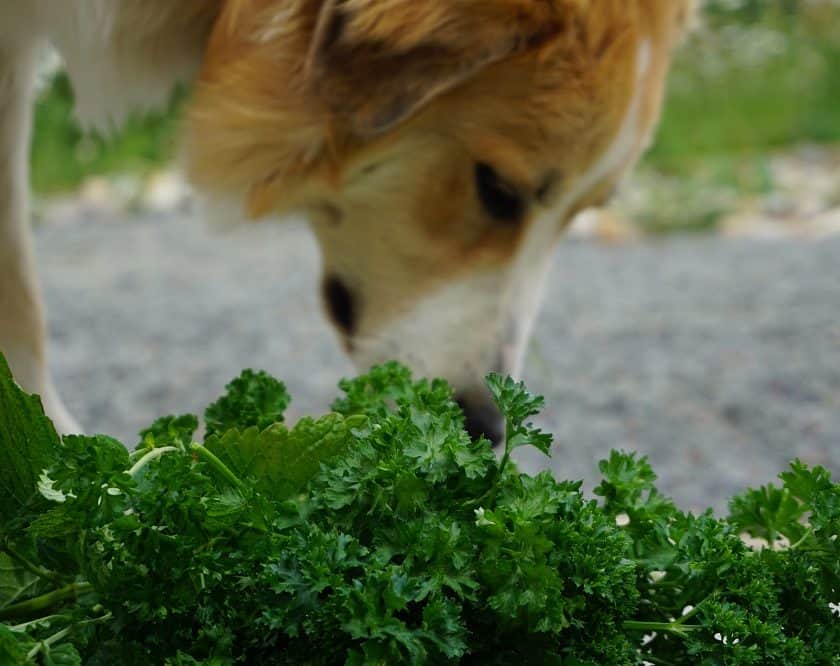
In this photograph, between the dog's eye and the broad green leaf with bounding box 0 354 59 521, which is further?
the dog's eye

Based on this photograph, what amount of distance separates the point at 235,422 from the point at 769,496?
21.2 inches

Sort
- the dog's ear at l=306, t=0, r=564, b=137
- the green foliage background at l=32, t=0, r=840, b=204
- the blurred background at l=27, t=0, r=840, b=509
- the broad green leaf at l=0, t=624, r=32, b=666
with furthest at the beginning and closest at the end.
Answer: the green foliage background at l=32, t=0, r=840, b=204 < the blurred background at l=27, t=0, r=840, b=509 < the dog's ear at l=306, t=0, r=564, b=137 < the broad green leaf at l=0, t=624, r=32, b=666

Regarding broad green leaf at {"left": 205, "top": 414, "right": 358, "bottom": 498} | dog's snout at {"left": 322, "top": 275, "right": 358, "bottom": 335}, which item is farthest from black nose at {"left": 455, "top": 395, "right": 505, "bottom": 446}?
broad green leaf at {"left": 205, "top": 414, "right": 358, "bottom": 498}

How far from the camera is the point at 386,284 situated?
2.04 m

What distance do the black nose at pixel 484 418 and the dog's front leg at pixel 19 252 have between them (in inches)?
25.7

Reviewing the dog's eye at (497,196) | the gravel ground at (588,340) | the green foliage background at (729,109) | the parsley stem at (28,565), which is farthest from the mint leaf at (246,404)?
the green foliage background at (729,109)

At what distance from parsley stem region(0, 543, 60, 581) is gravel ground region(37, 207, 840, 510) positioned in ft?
3.85

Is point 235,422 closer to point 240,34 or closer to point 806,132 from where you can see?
point 240,34

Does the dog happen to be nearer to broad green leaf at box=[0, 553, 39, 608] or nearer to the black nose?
the black nose

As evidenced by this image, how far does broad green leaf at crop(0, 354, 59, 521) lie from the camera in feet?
3.16

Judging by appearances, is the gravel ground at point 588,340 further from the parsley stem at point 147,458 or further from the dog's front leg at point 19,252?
the parsley stem at point 147,458

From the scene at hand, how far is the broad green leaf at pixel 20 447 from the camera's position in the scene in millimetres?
963

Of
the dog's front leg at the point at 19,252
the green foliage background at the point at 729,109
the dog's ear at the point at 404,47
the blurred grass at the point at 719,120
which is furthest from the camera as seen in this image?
the green foliage background at the point at 729,109

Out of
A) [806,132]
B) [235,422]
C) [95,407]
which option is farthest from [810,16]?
[235,422]
